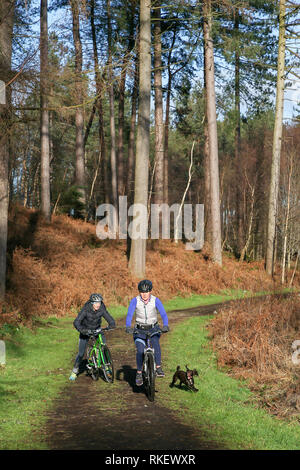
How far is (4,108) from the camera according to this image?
477 inches

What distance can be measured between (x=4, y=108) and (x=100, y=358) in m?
6.67

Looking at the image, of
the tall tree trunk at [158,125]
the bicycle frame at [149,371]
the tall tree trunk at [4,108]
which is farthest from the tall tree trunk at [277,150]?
the bicycle frame at [149,371]

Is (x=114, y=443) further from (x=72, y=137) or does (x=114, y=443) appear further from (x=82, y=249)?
(x=72, y=137)

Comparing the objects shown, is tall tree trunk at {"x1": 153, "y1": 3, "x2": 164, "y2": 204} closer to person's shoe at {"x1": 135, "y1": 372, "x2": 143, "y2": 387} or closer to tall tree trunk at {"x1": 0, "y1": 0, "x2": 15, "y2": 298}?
tall tree trunk at {"x1": 0, "y1": 0, "x2": 15, "y2": 298}

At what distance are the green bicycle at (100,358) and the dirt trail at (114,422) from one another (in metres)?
0.18

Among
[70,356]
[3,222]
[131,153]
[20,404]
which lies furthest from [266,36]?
[20,404]

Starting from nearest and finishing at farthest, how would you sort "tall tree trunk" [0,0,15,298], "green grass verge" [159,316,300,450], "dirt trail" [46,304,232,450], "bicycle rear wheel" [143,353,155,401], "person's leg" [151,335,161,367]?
"dirt trail" [46,304,232,450] < "green grass verge" [159,316,300,450] < "bicycle rear wheel" [143,353,155,401] < "person's leg" [151,335,161,367] < "tall tree trunk" [0,0,15,298]

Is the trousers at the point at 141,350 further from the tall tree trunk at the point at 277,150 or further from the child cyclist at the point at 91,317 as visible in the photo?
the tall tree trunk at the point at 277,150

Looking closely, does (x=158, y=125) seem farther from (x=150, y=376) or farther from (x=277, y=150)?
(x=150, y=376)

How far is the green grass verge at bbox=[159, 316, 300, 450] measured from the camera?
6559 millimetres

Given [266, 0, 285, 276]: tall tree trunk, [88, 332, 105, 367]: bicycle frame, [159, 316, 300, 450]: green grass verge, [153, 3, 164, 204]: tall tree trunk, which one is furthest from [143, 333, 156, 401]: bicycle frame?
[266, 0, 285, 276]: tall tree trunk

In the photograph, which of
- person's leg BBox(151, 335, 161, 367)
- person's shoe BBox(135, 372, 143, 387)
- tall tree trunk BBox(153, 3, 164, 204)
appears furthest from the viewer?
tall tree trunk BBox(153, 3, 164, 204)

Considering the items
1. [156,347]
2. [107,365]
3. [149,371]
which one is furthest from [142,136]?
[149,371]

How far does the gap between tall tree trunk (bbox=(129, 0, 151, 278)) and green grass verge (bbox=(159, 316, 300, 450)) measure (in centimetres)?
851
